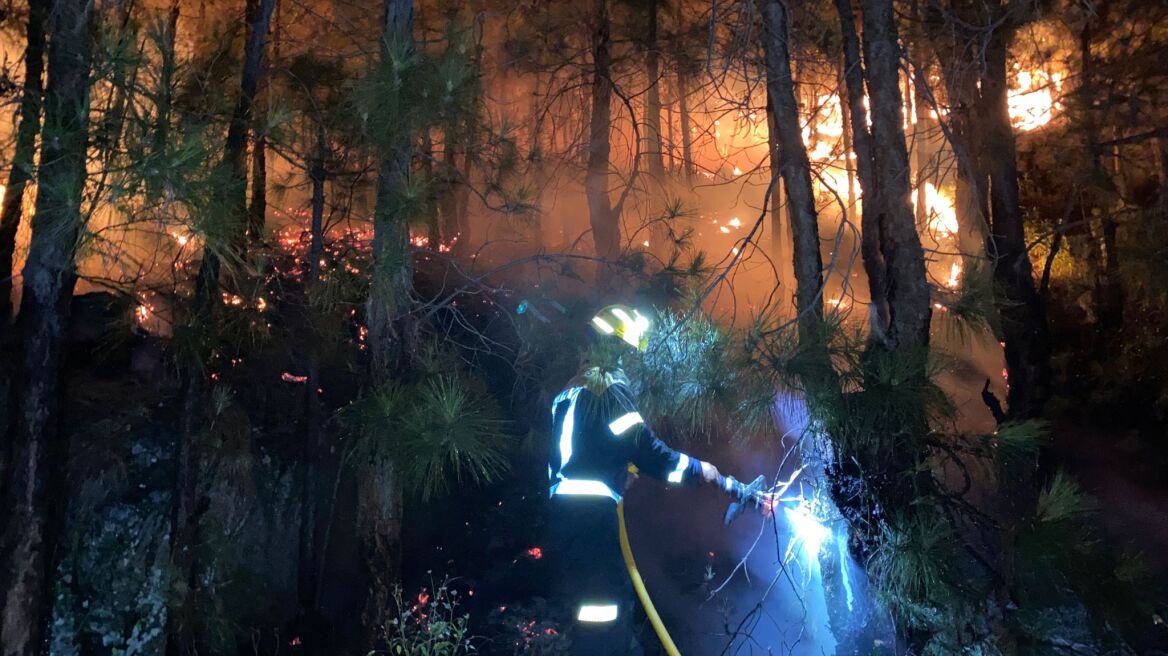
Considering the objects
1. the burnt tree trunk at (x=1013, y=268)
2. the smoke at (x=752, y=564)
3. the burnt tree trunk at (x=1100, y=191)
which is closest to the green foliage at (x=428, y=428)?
the smoke at (x=752, y=564)

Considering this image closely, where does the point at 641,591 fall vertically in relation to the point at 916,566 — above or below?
below

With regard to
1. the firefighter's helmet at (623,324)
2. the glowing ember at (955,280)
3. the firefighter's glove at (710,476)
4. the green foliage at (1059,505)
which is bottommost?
the green foliage at (1059,505)

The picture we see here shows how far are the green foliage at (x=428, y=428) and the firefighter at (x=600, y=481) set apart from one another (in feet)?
2.08

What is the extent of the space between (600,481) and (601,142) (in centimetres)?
436

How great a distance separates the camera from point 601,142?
25.7 feet

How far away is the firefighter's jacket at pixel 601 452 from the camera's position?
4293mm

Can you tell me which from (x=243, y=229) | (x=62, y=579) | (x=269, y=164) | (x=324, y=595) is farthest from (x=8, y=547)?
(x=269, y=164)

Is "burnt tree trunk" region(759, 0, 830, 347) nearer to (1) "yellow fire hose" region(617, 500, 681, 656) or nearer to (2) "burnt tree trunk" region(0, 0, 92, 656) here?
(1) "yellow fire hose" region(617, 500, 681, 656)

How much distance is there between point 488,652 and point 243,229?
333 centimetres

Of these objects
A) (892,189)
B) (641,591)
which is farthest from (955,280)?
(641,591)

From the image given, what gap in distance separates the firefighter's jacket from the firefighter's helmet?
0.33 m

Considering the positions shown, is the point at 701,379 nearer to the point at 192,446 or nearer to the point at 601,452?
the point at 601,452

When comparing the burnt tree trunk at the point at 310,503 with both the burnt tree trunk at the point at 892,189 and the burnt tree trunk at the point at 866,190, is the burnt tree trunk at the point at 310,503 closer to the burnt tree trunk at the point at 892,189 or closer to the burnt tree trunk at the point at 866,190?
the burnt tree trunk at the point at 866,190

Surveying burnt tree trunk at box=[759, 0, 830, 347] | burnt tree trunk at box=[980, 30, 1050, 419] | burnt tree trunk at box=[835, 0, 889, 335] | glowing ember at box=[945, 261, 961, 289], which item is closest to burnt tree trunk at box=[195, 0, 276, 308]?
burnt tree trunk at box=[759, 0, 830, 347]
